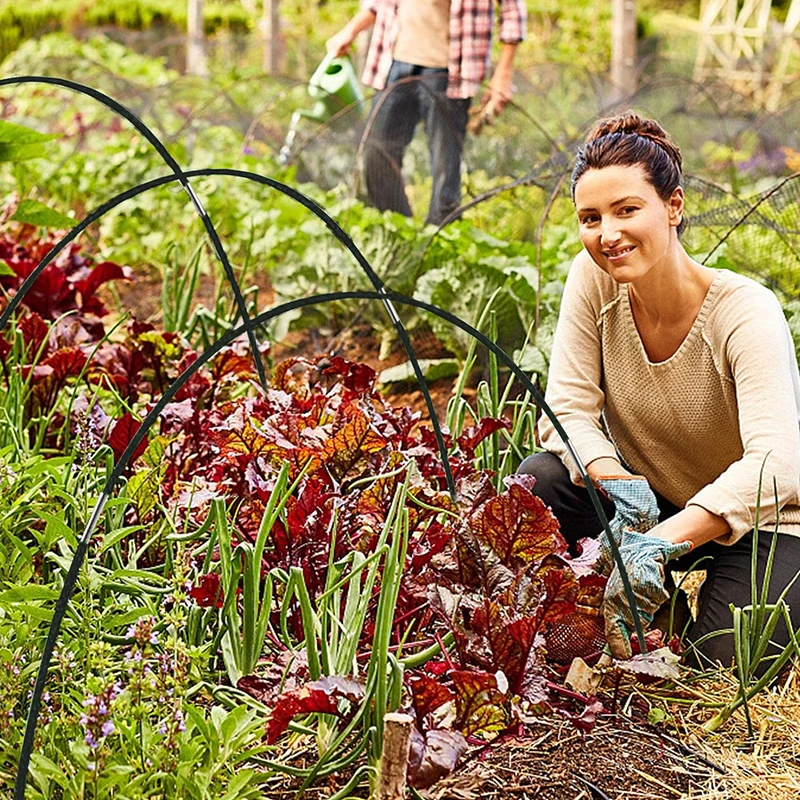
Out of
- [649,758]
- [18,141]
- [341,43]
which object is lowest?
[649,758]

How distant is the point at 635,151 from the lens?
6.60ft

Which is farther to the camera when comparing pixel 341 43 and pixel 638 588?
pixel 341 43

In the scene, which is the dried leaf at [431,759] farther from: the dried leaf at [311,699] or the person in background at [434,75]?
the person in background at [434,75]

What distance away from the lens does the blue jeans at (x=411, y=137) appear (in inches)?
179

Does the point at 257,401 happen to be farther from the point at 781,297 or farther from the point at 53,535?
the point at 781,297

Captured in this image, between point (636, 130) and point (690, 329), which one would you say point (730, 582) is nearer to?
point (690, 329)

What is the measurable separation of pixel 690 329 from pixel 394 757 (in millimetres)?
1065

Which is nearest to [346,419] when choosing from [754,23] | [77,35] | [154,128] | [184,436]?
[184,436]

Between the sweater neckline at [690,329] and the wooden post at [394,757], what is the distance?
1.01m

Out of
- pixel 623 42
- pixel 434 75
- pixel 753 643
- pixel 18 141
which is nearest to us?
pixel 753 643

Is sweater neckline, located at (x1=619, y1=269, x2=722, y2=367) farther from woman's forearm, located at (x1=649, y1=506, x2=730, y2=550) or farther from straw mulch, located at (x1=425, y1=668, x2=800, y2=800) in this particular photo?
straw mulch, located at (x1=425, y1=668, x2=800, y2=800)

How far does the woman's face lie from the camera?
79.0 inches

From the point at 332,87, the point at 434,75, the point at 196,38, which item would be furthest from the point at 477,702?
the point at 196,38

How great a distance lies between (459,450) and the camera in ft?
7.38
